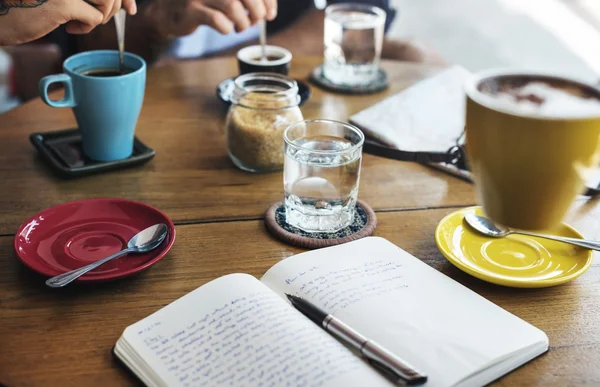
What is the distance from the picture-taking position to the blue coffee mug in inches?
39.6

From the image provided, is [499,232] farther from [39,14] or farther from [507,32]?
[507,32]

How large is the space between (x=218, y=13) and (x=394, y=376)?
37.2 inches

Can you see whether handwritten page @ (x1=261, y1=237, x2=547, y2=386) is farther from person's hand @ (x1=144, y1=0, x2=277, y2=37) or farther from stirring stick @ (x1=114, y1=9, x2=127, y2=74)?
person's hand @ (x1=144, y1=0, x2=277, y2=37)

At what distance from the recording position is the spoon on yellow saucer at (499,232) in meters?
0.83

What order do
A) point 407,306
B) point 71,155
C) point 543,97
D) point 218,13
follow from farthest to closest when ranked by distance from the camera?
point 218,13 < point 71,155 < point 407,306 < point 543,97

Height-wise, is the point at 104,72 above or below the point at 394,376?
above

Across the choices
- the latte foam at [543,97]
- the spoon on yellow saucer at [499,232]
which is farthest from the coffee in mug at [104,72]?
the latte foam at [543,97]

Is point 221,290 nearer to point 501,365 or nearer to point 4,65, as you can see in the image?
point 501,365

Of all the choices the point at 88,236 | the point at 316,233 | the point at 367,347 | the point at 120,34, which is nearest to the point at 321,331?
the point at 367,347

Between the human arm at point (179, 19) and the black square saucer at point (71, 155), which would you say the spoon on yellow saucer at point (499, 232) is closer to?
the black square saucer at point (71, 155)

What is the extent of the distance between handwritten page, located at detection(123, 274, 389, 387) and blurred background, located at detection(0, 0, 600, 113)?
8.35 ft

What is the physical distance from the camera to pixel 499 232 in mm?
876

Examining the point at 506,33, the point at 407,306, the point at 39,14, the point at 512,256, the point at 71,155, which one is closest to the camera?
the point at 407,306

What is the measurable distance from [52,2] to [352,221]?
523 mm
